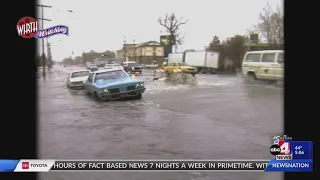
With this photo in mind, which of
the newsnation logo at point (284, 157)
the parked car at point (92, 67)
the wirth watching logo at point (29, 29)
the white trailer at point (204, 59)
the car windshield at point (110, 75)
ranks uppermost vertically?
the wirth watching logo at point (29, 29)

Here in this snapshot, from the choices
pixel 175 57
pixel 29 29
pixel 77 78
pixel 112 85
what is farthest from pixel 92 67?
pixel 29 29

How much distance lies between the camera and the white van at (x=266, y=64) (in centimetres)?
418

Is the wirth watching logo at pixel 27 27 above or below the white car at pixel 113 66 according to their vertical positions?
above

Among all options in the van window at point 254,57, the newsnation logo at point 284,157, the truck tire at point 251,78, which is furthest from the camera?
the truck tire at point 251,78

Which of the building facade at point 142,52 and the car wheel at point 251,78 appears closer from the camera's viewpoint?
the building facade at point 142,52

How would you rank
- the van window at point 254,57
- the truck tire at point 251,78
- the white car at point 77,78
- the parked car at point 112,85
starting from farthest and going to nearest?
the truck tire at point 251,78 → the van window at point 254,57 → the parked car at point 112,85 → the white car at point 77,78

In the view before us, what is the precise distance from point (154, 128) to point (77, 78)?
1640mm

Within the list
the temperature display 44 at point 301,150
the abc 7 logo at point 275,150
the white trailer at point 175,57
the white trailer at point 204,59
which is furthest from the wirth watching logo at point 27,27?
the temperature display 44 at point 301,150

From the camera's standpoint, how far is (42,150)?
12.1 ft

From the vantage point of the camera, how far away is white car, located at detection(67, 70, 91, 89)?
4949mm

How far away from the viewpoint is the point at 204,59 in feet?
17.1

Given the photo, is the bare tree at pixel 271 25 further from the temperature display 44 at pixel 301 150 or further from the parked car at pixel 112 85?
the parked car at pixel 112 85

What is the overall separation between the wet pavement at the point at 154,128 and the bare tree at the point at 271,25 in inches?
27.5

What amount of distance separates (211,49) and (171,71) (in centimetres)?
104
